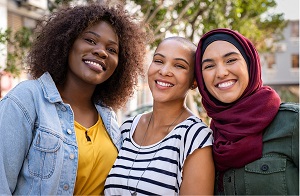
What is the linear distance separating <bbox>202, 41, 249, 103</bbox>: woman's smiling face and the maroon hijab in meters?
0.05

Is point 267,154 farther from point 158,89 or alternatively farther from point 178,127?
point 158,89

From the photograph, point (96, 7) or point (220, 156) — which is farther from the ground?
point (96, 7)

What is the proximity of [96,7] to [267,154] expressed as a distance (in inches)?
72.0

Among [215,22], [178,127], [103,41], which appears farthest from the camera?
[215,22]

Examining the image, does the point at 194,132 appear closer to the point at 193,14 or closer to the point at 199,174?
the point at 199,174

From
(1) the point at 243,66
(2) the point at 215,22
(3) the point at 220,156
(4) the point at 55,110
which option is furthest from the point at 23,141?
(2) the point at 215,22

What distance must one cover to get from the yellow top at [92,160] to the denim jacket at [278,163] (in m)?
1.07

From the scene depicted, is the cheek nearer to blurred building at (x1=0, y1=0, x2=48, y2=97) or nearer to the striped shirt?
the striped shirt

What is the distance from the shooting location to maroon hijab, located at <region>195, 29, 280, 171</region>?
7.99 ft

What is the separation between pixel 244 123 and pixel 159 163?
0.66m

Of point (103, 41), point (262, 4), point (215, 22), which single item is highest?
point (262, 4)

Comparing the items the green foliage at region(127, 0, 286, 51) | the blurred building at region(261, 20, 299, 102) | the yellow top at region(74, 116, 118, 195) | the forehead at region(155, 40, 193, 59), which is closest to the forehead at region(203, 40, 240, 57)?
the forehead at region(155, 40, 193, 59)

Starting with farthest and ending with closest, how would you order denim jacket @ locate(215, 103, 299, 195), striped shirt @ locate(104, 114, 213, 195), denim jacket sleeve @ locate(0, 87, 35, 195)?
striped shirt @ locate(104, 114, 213, 195) < denim jacket sleeve @ locate(0, 87, 35, 195) < denim jacket @ locate(215, 103, 299, 195)

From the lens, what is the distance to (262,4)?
1288 cm
